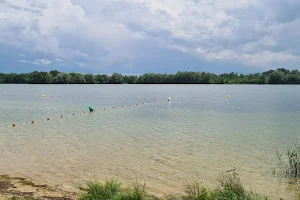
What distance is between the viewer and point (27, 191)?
8656 mm

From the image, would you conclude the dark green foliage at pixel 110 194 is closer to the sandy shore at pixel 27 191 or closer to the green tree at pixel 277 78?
the sandy shore at pixel 27 191

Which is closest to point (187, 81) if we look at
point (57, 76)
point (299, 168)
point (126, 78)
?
point (126, 78)

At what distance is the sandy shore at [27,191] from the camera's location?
26.2 ft

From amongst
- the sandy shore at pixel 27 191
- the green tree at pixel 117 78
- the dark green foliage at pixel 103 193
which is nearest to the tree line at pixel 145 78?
the green tree at pixel 117 78

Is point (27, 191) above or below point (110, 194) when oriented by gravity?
below

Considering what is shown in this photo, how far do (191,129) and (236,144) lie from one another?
5001mm

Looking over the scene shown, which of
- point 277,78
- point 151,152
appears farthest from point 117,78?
point 151,152

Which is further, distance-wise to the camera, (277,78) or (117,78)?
(117,78)

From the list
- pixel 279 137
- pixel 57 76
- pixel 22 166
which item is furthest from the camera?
pixel 57 76

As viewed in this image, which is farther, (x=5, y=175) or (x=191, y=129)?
(x=191, y=129)

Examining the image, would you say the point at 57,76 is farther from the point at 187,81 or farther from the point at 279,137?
the point at 279,137

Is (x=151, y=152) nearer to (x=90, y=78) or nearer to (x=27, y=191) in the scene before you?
(x=27, y=191)

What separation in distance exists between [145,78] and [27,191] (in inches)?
5820

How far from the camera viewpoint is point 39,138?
18.0m
